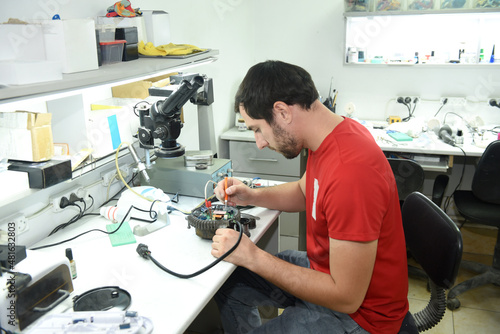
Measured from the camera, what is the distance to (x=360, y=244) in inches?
46.2

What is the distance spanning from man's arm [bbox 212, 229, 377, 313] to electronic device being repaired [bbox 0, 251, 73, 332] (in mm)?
460

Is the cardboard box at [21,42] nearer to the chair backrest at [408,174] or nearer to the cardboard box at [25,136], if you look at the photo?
A: the cardboard box at [25,136]

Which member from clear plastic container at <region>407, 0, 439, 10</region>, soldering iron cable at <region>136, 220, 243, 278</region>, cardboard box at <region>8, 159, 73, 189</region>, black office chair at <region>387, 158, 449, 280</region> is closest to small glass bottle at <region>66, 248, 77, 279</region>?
soldering iron cable at <region>136, 220, 243, 278</region>

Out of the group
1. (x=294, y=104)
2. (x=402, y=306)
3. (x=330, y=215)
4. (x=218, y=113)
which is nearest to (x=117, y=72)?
(x=294, y=104)

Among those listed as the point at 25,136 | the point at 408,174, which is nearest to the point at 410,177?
the point at 408,174

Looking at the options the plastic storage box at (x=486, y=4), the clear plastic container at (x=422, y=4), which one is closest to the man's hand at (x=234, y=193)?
the clear plastic container at (x=422, y=4)

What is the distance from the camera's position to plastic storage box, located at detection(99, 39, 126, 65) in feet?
5.18

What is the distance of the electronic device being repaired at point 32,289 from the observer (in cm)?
103

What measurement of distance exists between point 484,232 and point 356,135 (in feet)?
8.56

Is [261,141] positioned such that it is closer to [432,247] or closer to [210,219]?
[210,219]

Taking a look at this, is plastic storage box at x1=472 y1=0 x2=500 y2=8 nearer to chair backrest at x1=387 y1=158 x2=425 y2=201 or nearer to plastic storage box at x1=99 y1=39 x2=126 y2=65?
chair backrest at x1=387 y1=158 x2=425 y2=201

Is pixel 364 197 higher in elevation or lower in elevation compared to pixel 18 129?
lower

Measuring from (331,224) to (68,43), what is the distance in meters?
0.99

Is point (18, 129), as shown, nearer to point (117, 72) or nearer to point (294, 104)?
point (117, 72)
